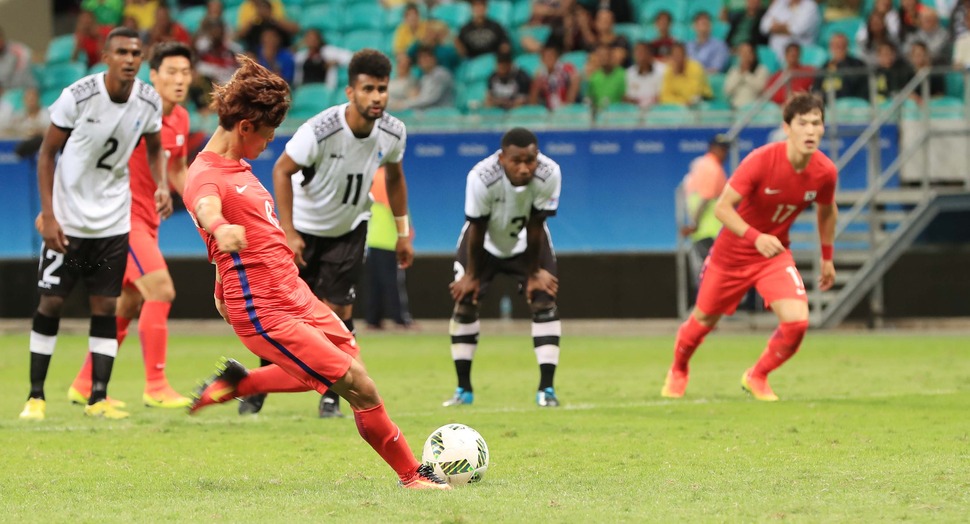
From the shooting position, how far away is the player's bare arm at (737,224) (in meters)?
9.59

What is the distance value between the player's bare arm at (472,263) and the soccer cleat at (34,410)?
287 cm

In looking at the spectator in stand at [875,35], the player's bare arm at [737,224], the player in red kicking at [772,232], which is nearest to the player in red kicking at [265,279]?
the player's bare arm at [737,224]

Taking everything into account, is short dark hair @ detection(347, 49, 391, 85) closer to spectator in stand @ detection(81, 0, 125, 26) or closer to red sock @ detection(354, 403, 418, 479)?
red sock @ detection(354, 403, 418, 479)

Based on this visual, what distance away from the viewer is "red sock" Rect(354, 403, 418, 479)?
6109 mm

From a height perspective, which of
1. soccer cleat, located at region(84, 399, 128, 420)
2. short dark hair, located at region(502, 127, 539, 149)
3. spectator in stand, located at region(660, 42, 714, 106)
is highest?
short dark hair, located at region(502, 127, 539, 149)

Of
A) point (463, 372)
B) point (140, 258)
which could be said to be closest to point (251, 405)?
point (140, 258)

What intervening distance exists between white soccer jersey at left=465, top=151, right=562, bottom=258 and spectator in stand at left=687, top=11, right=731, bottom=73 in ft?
32.4

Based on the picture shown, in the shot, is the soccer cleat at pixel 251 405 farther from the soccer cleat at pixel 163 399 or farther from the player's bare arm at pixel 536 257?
the player's bare arm at pixel 536 257

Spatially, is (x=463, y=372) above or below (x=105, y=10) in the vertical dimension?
below

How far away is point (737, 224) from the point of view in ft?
32.1

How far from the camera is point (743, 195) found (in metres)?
9.88

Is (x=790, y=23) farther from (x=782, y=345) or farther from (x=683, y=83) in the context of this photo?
(x=782, y=345)

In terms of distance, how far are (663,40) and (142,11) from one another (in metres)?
8.66

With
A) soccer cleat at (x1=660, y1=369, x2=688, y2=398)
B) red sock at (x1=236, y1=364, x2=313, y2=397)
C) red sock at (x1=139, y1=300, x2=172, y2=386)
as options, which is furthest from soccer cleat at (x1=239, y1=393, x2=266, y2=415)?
red sock at (x1=236, y1=364, x2=313, y2=397)
